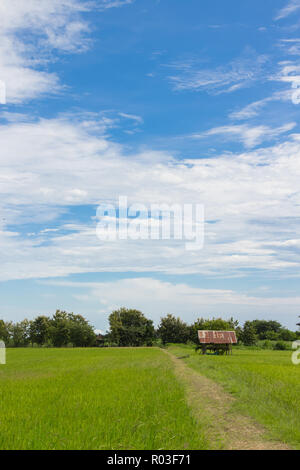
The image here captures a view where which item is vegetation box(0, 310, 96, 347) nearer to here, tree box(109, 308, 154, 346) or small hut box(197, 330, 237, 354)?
tree box(109, 308, 154, 346)

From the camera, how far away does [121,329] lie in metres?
95.2

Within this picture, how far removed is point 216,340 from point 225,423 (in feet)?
126

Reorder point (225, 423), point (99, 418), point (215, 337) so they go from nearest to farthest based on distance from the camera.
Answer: point (99, 418) < point (225, 423) < point (215, 337)

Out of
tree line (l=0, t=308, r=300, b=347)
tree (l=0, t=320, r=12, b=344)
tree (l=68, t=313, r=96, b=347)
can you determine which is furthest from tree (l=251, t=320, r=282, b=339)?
tree (l=0, t=320, r=12, b=344)

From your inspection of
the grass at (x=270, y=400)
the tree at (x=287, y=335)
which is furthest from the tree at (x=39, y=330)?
the grass at (x=270, y=400)

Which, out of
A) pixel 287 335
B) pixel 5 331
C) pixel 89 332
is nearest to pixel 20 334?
pixel 5 331

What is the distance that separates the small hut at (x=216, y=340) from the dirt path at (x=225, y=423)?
3121cm

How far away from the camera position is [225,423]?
11.7 metres

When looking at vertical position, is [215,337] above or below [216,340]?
above

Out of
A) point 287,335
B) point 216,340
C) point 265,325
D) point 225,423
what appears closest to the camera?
point 225,423

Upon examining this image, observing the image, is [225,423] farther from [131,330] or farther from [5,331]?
[5,331]

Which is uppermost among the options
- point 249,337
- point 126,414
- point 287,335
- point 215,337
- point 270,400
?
point 126,414
